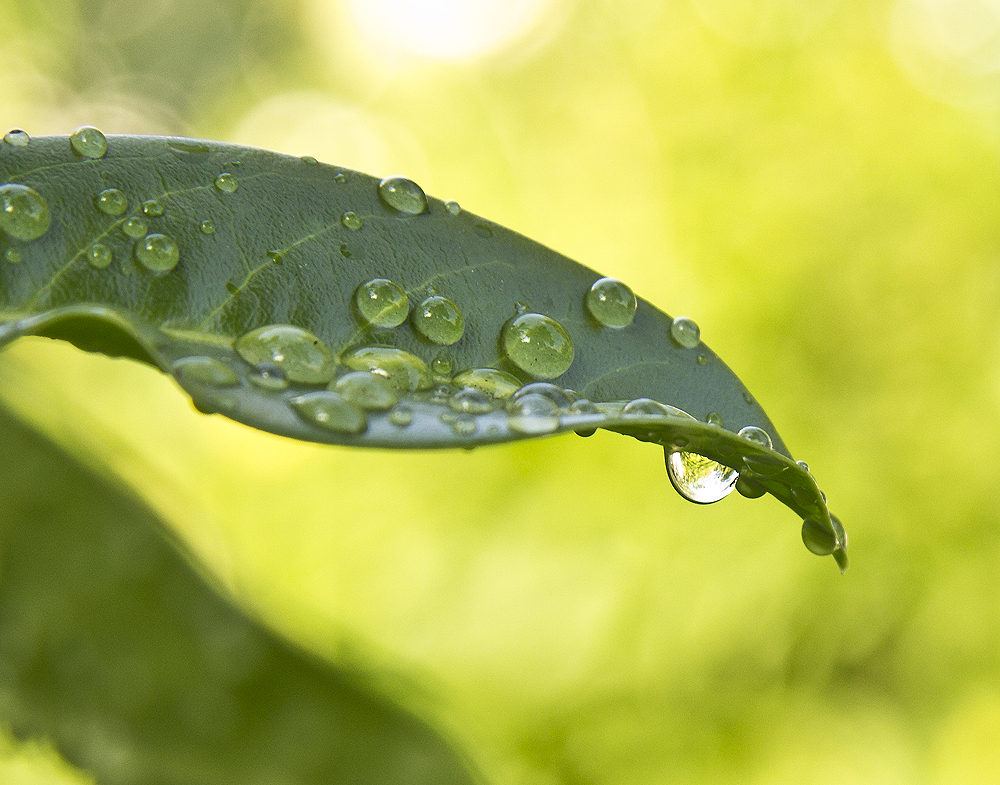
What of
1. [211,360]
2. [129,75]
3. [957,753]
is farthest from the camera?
[129,75]

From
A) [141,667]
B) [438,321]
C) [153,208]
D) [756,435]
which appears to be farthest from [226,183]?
[141,667]

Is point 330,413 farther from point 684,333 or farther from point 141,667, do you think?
point 141,667

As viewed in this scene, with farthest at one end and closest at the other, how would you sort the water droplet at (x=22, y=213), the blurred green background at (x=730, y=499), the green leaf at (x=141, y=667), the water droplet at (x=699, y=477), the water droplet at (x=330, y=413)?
the blurred green background at (x=730, y=499), the green leaf at (x=141, y=667), the water droplet at (x=699, y=477), the water droplet at (x=22, y=213), the water droplet at (x=330, y=413)

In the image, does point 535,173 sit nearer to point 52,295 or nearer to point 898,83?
point 898,83

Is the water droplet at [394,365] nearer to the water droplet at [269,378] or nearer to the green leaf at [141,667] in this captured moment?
the water droplet at [269,378]

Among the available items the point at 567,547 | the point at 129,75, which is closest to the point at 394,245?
the point at 567,547

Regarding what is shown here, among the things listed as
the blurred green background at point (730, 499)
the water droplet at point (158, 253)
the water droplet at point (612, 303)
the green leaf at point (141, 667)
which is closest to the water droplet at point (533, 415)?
the water droplet at point (612, 303)
